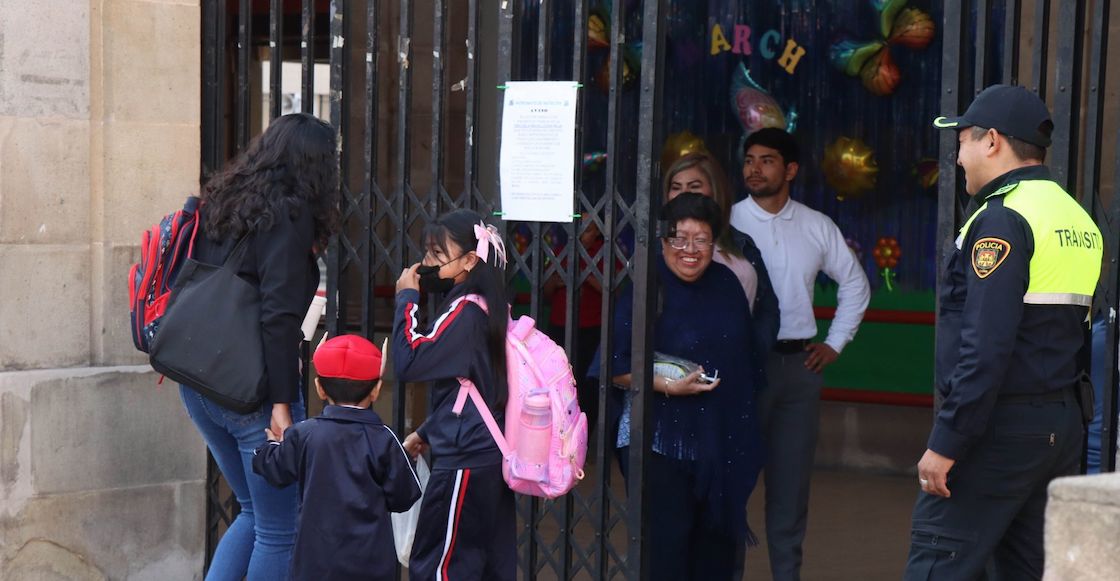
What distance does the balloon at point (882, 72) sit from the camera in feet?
28.1

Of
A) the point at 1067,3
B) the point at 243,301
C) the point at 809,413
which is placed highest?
the point at 1067,3

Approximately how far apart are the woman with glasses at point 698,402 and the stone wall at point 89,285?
175cm

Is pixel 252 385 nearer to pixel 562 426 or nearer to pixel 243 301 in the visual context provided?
pixel 243 301

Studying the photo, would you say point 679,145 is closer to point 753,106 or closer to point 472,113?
point 753,106

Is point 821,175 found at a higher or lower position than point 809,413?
higher

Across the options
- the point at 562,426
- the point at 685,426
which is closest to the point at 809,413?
the point at 685,426

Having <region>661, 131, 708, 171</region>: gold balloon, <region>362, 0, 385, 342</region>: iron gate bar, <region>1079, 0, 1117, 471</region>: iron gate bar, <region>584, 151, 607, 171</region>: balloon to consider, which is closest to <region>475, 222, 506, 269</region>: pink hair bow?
<region>362, 0, 385, 342</region>: iron gate bar

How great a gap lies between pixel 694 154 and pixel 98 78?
2182 mm

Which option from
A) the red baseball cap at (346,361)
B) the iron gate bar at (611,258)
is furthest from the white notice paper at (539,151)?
the red baseball cap at (346,361)

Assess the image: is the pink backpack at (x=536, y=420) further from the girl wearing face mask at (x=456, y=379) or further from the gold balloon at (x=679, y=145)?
the gold balloon at (x=679, y=145)

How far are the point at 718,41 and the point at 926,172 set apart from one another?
138 centimetres

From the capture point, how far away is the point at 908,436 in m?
8.97

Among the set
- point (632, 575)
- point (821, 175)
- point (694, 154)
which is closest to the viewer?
point (632, 575)

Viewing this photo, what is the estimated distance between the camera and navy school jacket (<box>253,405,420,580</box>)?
4.36 m
